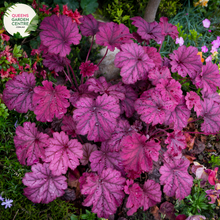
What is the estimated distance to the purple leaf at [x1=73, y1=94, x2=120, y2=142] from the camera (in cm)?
157

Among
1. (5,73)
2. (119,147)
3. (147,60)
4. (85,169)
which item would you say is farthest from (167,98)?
(5,73)

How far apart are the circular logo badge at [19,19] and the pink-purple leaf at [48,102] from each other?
1.09 meters

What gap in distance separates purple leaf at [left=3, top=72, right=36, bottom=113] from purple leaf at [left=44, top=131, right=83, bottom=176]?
0.45 metres

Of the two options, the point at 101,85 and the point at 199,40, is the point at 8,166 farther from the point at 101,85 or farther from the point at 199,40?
the point at 199,40

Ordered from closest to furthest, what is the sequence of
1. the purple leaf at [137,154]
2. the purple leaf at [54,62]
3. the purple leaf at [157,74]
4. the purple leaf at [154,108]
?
the purple leaf at [137,154]
the purple leaf at [154,108]
the purple leaf at [157,74]
the purple leaf at [54,62]

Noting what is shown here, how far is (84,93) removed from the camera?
1.98 meters

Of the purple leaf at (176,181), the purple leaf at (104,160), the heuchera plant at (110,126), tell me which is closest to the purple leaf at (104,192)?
the heuchera plant at (110,126)

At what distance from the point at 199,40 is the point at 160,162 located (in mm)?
2483

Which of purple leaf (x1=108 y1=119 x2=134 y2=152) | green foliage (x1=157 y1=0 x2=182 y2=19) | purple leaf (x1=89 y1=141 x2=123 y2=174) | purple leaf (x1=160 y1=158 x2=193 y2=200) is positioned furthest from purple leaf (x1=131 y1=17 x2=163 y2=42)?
green foliage (x1=157 y1=0 x2=182 y2=19)

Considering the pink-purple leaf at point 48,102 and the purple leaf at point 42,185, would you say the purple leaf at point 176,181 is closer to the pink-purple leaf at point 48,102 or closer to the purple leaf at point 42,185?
Result: the purple leaf at point 42,185

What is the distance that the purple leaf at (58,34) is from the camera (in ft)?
5.31

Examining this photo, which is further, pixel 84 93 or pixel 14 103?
pixel 84 93

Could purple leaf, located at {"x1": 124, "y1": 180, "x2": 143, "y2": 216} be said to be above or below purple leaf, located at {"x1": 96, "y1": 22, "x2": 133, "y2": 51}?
below

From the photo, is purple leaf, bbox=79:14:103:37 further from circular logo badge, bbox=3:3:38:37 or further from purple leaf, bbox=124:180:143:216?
purple leaf, bbox=124:180:143:216
